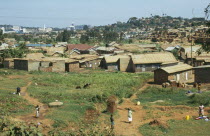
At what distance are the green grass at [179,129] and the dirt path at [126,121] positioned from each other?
562mm

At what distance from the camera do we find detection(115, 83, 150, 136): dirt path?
1769 centimetres

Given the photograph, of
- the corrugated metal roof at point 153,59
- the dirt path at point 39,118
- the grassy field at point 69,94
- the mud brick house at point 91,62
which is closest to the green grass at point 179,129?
the grassy field at point 69,94

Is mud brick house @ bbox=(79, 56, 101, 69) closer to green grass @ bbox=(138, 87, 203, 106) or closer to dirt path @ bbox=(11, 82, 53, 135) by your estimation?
green grass @ bbox=(138, 87, 203, 106)

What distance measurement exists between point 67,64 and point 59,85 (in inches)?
492

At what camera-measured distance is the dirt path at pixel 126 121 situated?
17688mm

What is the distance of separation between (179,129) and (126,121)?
3.62 metres

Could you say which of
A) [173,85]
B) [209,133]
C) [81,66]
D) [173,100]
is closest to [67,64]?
[81,66]

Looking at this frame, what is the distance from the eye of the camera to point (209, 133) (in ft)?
57.1

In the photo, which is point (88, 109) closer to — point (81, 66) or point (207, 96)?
point (207, 96)

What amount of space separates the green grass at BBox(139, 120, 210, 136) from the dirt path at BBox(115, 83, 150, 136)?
1.84ft

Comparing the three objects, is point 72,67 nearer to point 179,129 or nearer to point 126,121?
point 126,121

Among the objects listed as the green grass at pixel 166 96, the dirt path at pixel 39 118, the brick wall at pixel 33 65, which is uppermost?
the brick wall at pixel 33 65

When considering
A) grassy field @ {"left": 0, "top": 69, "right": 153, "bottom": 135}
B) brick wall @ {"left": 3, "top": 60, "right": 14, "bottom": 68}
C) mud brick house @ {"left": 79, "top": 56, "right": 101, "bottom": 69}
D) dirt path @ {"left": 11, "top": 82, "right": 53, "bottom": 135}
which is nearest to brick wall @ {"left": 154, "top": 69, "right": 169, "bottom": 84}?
grassy field @ {"left": 0, "top": 69, "right": 153, "bottom": 135}

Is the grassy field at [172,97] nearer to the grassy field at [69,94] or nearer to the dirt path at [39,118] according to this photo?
the grassy field at [69,94]
